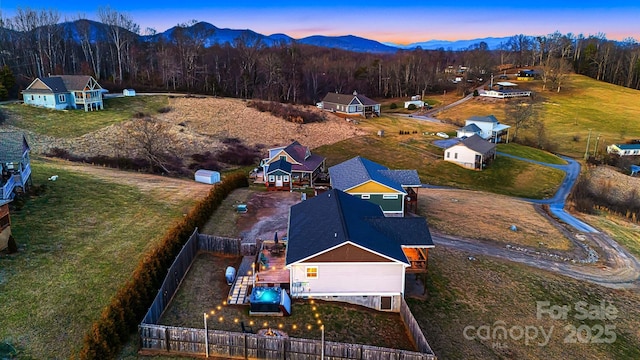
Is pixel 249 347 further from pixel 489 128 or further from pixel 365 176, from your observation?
pixel 489 128

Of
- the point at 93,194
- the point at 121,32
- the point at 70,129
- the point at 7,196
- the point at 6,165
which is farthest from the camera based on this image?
the point at 121,32

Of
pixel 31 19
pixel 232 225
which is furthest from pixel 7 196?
pixel 31 19

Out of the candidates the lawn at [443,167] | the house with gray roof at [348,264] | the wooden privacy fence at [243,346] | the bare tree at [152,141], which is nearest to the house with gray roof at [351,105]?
the lawn at [443,167]

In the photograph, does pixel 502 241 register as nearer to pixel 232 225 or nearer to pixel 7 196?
pixel 232 225

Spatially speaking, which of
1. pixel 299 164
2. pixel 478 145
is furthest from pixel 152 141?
pixel 478 145

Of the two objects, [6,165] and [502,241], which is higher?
[6,165]

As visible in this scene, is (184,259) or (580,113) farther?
(580,113)

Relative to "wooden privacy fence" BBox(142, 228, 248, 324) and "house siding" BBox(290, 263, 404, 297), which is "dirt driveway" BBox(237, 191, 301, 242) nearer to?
"wooden privacy fence" BBox(142, 228, 248, 324)
